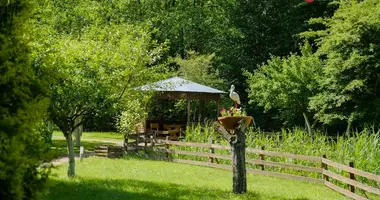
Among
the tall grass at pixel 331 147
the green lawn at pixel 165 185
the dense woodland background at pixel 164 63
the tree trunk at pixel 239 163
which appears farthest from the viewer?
the tall grass at pixel 331 147

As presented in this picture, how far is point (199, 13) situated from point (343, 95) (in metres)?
18.8

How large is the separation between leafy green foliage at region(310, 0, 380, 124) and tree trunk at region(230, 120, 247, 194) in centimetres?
873

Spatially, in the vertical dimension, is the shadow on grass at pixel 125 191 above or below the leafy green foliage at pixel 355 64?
below

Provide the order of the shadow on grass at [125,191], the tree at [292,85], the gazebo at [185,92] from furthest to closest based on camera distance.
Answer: the tree at [292,85]
the gazebo at [185,92]
the shadow on grass at [125,191]

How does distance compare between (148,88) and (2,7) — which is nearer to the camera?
(2,7)

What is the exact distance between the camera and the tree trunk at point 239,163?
970cm

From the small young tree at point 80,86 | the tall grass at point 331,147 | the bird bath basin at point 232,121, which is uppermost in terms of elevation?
the small young tree at point 80,86

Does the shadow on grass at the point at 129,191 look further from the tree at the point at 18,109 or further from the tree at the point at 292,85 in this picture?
the tree at the point at 292,85

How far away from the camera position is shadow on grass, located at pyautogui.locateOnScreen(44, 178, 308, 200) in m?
8.83

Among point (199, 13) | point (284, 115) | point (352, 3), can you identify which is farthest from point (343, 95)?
point (199, 13)

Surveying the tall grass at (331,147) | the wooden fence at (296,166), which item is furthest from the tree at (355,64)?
the wooden fence at (296,166)

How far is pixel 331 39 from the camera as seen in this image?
1756 cm

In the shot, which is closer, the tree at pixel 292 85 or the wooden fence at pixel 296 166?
the wooden fence at pixel 296 166

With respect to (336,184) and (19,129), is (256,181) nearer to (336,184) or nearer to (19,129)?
(336,184)
